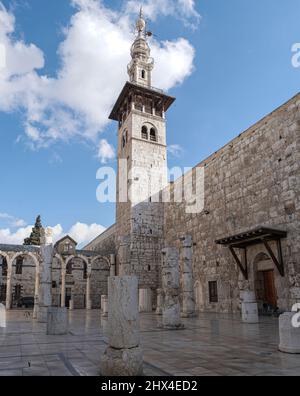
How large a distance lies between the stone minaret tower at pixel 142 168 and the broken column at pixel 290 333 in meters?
15.5

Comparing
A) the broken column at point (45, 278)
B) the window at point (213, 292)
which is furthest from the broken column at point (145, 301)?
the broken column at point (45, 278)

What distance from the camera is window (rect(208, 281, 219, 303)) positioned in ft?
55.0

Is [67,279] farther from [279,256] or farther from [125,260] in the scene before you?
[279,256]

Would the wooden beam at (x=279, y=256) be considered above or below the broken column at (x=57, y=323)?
above

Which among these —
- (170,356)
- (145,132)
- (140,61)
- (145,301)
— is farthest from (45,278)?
(140,61)

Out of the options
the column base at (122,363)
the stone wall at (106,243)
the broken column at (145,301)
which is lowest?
the broken column at (145,301)

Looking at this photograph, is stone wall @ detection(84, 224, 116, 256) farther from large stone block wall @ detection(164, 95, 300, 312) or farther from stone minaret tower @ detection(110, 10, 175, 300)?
large stone block wall @ detection(164, 95, 300, 312)

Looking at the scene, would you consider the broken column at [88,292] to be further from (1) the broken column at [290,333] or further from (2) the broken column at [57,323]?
(1) the broken column at [290,333]

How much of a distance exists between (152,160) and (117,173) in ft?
11.3

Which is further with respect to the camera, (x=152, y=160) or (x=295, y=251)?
(x=152, y=160)

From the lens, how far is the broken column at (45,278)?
43.6 feet

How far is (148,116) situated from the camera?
2600 centimetres

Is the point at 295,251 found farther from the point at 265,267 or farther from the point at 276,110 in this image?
the point at 276,110
